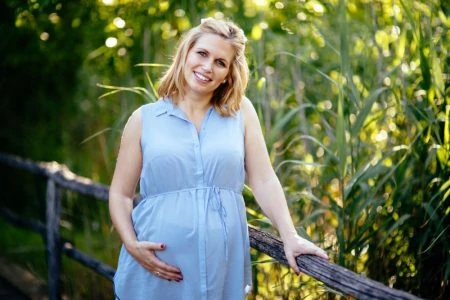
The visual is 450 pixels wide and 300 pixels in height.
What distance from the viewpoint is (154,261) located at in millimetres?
2133

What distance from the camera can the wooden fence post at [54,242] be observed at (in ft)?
12.4

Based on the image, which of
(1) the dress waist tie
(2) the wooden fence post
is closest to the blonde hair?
(1) the dress waist tie

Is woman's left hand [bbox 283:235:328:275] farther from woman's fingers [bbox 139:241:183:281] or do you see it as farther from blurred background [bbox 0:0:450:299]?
blurred background [bbox 0:0:450:299]

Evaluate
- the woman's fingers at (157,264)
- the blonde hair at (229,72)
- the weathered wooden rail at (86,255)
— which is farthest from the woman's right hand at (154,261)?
the blonde hair at (229,72)

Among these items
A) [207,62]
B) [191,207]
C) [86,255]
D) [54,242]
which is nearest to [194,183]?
[191,207]

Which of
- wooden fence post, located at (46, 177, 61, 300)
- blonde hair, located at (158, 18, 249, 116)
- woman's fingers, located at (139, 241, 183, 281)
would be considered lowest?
wooden fence post, located at (46, 177, 61, 300)

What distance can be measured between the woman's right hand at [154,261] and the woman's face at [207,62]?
48cm

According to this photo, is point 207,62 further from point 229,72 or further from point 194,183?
point 194,183

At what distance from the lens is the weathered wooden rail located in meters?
1.78

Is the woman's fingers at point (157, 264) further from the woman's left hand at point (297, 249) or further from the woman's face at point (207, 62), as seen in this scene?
the woman's face at point (207, 62)

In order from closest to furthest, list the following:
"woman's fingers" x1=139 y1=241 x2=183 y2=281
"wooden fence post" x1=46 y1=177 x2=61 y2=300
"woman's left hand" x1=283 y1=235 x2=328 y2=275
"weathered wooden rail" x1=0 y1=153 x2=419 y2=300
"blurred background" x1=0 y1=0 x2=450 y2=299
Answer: "weathered wooden rail" x1=0 y1=153 x2=419 y2=300 < "woman's left hand" x1=283 y1=235 x2=328 y2=275 < "woman's fingers" x1=139 y1=241 x2=183 y2=281 < "blurred background" x1=0 y1=0 x2=450 y2=299 < "wooden fence post" x1=46 y1=177 x2=61 y2=300

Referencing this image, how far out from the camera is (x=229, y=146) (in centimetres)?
217

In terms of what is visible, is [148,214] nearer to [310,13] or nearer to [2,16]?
[310,13]

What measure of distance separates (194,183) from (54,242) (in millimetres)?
1860
